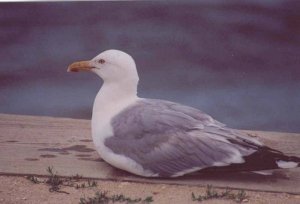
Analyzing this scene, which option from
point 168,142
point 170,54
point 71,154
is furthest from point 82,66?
point 170,54

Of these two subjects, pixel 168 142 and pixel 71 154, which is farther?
pixel 71 154

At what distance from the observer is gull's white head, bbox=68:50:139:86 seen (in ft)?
12.4

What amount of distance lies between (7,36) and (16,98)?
625 mm

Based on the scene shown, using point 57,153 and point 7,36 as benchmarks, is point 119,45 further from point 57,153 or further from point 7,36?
point 57,153

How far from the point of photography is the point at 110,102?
3.81 meters

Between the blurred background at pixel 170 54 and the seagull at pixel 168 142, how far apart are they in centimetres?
170

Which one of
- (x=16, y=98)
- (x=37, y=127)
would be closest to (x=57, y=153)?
(x=37, y=127)

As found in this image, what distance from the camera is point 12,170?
12.1ft

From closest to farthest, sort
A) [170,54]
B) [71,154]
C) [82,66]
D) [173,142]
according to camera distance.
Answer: [173,142] < [82,66] < [71,154] < [170,54]

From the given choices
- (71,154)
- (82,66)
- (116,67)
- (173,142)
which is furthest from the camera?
(71,154)

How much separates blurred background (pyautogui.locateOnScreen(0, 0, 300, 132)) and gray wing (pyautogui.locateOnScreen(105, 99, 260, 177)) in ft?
5.81

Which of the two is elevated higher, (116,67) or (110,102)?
(116,67)

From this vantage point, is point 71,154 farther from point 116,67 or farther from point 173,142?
point 173,142

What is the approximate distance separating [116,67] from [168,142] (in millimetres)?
617
